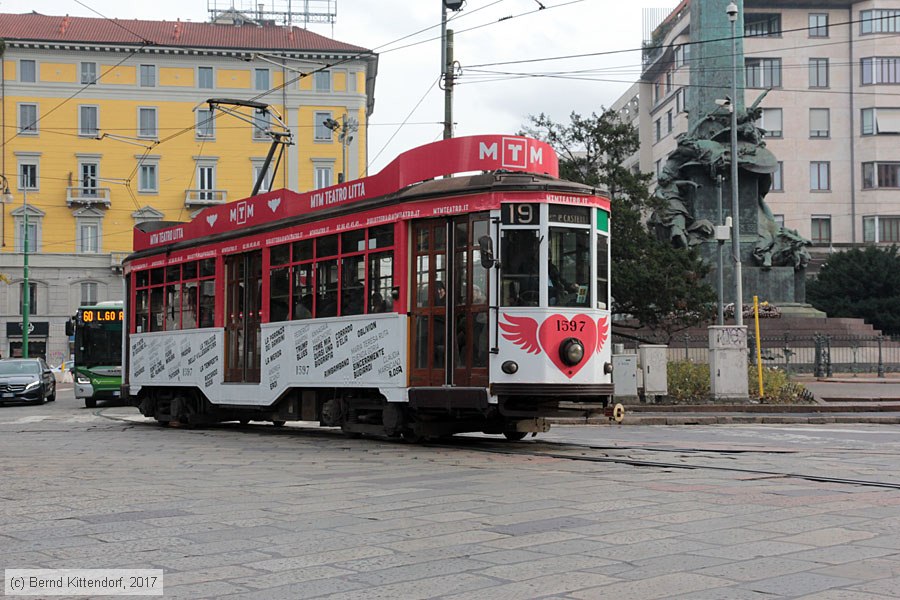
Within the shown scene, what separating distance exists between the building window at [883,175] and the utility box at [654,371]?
54.6 meters

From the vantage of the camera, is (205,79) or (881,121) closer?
(205,79)

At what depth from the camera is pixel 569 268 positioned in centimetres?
1224

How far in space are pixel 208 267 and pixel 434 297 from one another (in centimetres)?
586

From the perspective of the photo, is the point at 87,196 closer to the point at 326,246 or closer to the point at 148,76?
the point at 148,76

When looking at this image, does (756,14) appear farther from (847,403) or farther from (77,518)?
(77,518)

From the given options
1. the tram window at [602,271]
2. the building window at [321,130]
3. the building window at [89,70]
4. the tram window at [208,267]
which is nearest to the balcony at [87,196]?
the building window at [89,70]

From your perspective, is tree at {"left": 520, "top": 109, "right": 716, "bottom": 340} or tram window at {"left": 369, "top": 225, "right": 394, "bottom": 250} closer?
tram window at {"left": 369, "top": 225, "right": 394, "bottom": 250}

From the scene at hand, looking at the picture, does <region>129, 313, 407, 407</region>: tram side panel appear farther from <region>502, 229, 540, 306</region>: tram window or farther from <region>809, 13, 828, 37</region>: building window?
<region>809, 13, 828, 37</region>: building window

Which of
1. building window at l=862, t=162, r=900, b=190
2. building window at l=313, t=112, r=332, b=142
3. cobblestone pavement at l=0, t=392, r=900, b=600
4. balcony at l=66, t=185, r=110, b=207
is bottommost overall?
cobblestone pavement at l=0, t=392, r=900, b=600

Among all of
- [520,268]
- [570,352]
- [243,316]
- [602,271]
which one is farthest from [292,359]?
[602,271]

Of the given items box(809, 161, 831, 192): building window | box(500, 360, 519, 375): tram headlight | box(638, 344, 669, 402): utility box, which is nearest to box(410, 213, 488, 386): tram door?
box(500, 360, 519, 375): tram headlight

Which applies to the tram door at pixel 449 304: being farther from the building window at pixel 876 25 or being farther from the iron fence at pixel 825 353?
the building window at pixel 876 25

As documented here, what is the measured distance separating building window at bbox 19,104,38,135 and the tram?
51457 mm

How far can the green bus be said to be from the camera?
95.0ft
